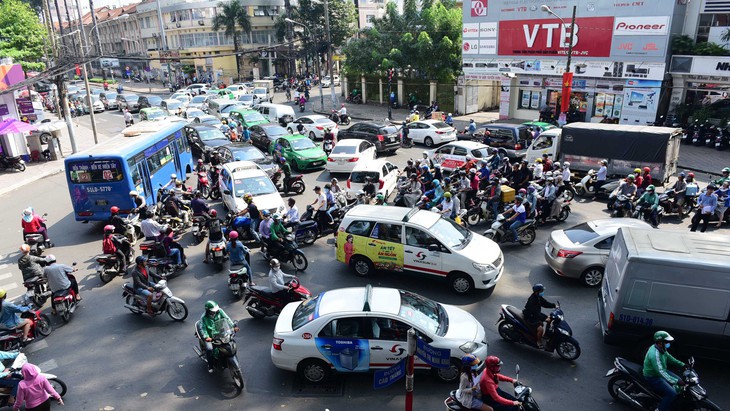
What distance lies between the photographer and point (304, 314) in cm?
829

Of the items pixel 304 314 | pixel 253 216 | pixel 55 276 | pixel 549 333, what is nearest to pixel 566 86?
pixel 253 216

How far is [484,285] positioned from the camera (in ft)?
34.9

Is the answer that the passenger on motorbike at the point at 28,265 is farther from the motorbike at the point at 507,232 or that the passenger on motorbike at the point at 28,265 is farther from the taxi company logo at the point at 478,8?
the taxi company logo at the point at 478,8

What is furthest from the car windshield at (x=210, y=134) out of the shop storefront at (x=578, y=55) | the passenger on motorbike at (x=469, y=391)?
the passenger on motorbike at (x=469, y=391)

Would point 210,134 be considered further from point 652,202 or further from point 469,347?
point 469,347

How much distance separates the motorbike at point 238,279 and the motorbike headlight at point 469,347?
5.55 meters

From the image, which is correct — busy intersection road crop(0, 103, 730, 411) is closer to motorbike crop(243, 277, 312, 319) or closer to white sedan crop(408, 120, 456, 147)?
motorbike crop(243, 277, 312, 319)

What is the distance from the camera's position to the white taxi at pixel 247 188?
1551 centimetres

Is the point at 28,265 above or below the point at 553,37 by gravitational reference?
below

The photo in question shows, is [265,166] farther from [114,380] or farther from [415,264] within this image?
[114,380]

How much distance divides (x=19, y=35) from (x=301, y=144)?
2805 cm

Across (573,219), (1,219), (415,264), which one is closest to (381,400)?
(415,264)

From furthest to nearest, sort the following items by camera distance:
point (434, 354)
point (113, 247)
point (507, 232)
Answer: point (507, 232)
point (113, 247)
point (434, 354)

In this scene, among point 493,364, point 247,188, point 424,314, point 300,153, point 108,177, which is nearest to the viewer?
point 493,364
